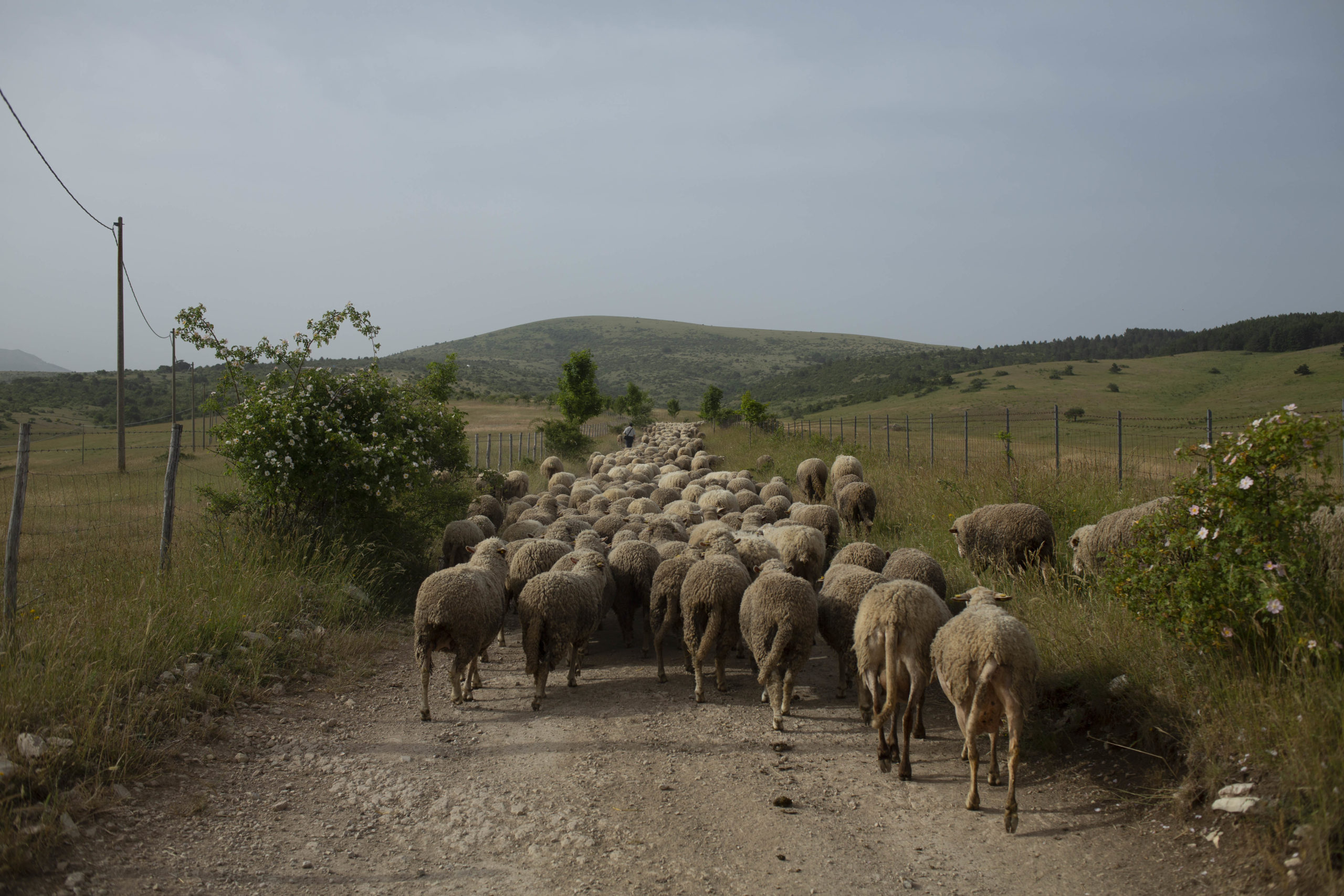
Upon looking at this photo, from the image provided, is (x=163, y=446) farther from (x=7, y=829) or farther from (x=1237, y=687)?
(x=1237, y=687)

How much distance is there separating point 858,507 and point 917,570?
5326 millimetres

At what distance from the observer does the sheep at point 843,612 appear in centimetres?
636

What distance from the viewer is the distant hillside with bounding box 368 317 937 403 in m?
133

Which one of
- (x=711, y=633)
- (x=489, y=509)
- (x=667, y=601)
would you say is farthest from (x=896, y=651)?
(x=489, y=509)

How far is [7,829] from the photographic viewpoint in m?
3.47

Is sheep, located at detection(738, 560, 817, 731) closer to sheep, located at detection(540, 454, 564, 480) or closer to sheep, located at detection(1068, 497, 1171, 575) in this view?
sheep, located at detection(1068, 497, 1171, 575)

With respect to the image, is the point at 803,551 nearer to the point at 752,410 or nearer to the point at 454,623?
the point at 454,623

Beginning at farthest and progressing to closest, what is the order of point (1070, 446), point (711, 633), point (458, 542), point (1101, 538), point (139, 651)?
point (1070, 446)
point (458, 542)
point (1101, 538)
point (711, 633)
point (139, 651)

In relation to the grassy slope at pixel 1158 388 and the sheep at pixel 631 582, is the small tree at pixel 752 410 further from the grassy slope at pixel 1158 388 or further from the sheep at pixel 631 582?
the sheep at pixel 631 582

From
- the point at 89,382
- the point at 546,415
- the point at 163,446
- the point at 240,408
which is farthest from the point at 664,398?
the point at 240,408

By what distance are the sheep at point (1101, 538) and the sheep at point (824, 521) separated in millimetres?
3418

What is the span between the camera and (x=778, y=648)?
577cm

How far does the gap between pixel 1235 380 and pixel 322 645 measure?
199 feet

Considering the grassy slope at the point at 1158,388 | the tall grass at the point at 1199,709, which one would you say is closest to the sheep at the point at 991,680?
the tall grass at the point at 1199,709
